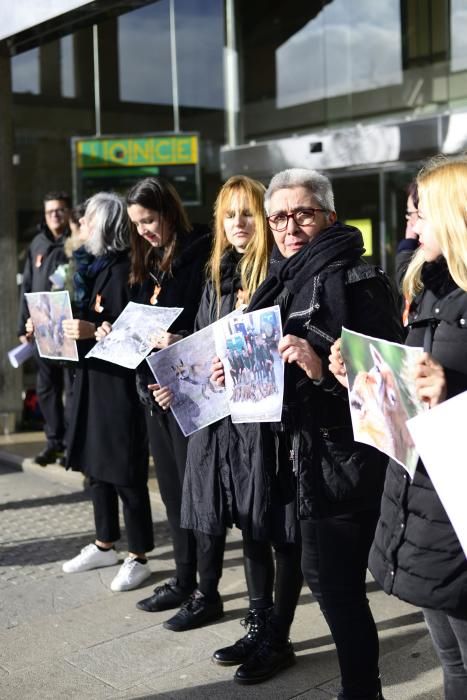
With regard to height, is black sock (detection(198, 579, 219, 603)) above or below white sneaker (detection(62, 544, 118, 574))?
above

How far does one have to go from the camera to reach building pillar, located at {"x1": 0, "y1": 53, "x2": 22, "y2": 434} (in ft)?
29.2

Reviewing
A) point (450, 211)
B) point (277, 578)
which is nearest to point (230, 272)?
point (277, 578)

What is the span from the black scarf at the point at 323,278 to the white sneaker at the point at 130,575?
2189 mm

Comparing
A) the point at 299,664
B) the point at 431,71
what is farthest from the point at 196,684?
the point at 431,71

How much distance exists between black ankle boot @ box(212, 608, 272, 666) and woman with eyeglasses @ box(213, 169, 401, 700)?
2.16ft

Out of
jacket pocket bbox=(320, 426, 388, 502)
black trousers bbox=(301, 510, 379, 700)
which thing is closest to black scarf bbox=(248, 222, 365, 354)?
jacket pocket bbox=(320, 426, 388, 502)

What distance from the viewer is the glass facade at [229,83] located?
995 centimetres

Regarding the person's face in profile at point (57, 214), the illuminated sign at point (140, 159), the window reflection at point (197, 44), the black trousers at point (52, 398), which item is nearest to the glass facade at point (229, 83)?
the window reflection at point (197, 44)

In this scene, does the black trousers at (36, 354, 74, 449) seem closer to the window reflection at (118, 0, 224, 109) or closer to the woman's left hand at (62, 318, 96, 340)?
the woman's left hand at (62, 318, 96, 340)

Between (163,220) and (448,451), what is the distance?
2.46 m

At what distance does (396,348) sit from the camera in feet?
8.04

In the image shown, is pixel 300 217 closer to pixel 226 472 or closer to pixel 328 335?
pixel 328 335

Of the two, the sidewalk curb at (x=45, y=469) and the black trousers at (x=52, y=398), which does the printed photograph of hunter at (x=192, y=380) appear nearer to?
the sidewalk curb at (x=45, y=469)

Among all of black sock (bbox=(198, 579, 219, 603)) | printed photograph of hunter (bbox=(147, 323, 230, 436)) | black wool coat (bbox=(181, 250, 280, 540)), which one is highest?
printed photograph of hunter (bbox=(147, 323, 230, 436))
